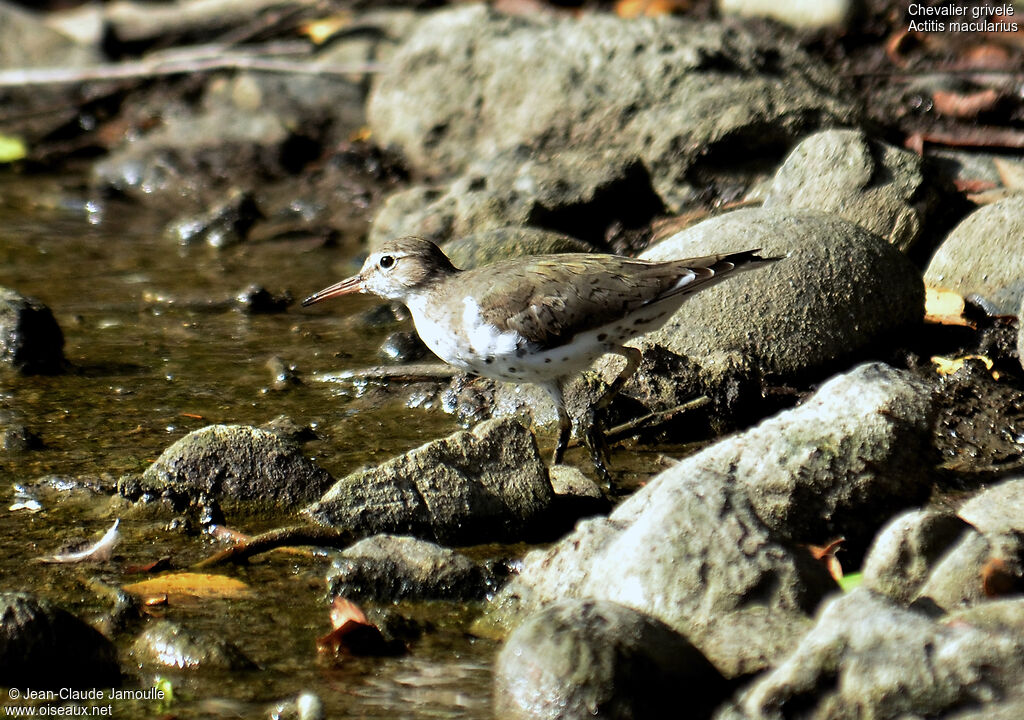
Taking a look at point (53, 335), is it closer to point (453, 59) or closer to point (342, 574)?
point (342, 574)

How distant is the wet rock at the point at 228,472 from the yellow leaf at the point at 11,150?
840 cm

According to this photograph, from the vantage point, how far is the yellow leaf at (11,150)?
42.0 feet

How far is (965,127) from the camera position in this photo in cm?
968

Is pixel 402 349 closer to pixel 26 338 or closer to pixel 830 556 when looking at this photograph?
pixel 26 338

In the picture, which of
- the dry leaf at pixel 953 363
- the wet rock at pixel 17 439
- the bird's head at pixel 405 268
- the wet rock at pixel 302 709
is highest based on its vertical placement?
the bird's head at pixel 405 268

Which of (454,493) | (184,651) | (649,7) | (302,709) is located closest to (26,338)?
(454,493)

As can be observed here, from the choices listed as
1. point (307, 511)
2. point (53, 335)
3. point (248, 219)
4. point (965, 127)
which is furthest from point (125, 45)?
point (307, 511)

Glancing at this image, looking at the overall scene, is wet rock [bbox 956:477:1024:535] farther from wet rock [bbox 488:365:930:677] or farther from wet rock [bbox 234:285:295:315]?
wet rock [bbox 234:285:295:315]

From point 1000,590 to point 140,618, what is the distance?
3.14 meters

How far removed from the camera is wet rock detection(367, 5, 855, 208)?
9070 mm

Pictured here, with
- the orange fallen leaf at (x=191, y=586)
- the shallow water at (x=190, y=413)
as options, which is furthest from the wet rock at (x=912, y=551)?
the orange fallen leaf at (x=191, y=586)

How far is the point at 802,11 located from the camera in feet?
37.9

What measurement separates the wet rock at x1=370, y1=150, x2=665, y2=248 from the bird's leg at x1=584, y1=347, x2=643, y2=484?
6.91 feet

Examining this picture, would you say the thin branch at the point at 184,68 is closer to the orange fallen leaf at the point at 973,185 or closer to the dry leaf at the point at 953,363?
the orange fallen leaf at the point at 973,185
